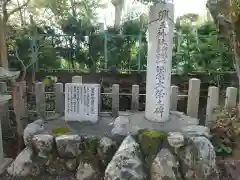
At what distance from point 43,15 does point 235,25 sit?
17.1ft

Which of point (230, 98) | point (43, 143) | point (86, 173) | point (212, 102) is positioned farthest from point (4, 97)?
point (230, 98)

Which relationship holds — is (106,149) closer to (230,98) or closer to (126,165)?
(126,165)

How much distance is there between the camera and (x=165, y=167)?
125 inches

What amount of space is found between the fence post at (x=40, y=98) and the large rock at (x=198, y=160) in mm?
2576

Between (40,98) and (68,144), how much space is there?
4.24 feet

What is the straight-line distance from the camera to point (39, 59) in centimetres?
651

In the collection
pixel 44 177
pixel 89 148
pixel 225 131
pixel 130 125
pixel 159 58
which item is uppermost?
pixel 159 58

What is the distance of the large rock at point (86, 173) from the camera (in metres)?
3.39

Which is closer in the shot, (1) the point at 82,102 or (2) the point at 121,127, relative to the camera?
(2) the point at 121,127

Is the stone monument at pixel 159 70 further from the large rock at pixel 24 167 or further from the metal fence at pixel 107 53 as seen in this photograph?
the metal fence at pixel 107 53

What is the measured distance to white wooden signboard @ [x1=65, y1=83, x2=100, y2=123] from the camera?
12.8 ft

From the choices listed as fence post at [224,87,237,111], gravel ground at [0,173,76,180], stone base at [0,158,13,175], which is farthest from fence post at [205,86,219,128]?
stone base at [0,158,13,175]

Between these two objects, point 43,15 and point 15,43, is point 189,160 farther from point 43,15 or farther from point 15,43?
point 43,15

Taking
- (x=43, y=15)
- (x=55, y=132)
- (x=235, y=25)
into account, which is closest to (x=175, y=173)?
(x=55, y=132)
